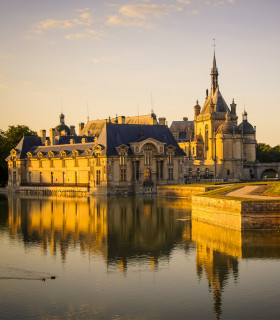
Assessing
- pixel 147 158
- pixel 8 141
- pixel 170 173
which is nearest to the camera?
pixel 147 158

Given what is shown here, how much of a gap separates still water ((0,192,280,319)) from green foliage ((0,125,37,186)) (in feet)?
229

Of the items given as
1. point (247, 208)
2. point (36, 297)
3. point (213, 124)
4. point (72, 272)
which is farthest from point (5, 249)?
point (213, 124)

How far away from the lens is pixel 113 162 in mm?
91188

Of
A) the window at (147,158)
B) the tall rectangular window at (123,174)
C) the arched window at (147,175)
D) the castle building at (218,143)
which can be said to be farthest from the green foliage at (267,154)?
the tall rectangular window at (123,174)

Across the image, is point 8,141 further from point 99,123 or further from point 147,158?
point 147,158

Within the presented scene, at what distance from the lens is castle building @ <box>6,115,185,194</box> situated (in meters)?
91.6

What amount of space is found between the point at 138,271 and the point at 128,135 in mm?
64040

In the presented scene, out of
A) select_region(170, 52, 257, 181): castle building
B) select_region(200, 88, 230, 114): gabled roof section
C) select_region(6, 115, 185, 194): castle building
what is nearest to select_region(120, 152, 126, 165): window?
select_region(6, 115, 185, 194): castle building

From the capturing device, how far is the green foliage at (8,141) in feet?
396

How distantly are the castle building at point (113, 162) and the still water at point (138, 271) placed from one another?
39.3 m

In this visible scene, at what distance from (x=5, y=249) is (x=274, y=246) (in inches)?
673

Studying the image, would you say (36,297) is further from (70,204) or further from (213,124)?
(213,124)

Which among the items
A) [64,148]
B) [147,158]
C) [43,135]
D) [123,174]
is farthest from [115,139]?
[43,135]

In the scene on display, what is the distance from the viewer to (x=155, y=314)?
24250 mm
